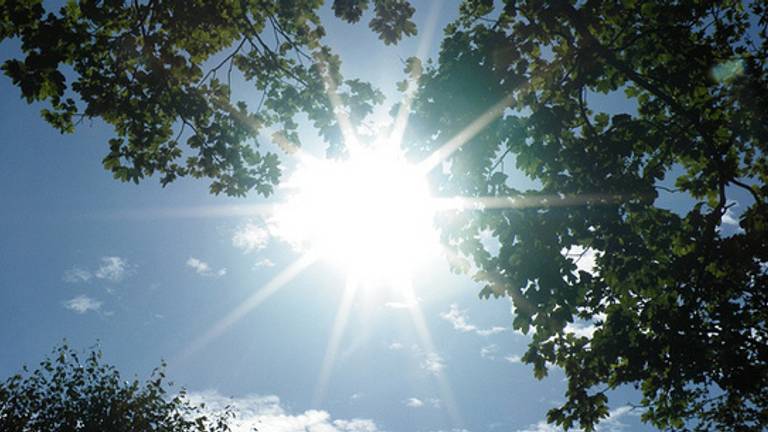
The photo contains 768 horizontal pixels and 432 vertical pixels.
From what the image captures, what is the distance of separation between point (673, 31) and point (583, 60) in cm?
239

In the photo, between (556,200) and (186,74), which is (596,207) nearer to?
(556,200)

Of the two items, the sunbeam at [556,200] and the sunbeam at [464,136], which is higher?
the sunbeam at [464,136]

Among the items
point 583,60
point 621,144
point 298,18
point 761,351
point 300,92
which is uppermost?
point 298,18

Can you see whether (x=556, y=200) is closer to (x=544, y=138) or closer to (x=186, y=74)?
(x=544, y=138)

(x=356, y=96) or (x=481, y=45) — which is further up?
(x=356, y=96)

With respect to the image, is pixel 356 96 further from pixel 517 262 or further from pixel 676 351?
pixel 676 351

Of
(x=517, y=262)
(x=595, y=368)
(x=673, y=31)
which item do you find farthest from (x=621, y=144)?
(x=595, y=368)

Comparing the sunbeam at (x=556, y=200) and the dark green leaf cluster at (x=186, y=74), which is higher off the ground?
the dark green leaf cluster at (x=186, y=74)

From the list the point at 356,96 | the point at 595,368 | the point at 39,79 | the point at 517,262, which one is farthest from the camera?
the point at 356,96

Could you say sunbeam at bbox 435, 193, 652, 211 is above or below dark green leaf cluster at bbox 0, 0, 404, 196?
below

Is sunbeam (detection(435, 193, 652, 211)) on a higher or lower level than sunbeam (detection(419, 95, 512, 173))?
lower

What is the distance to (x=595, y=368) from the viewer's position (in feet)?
25.3

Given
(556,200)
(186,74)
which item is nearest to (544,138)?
(556,200)

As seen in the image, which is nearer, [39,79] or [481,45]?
[39,79]
